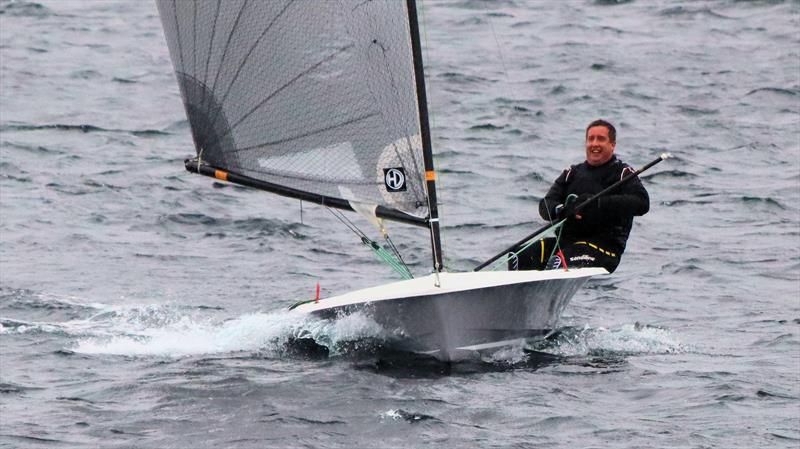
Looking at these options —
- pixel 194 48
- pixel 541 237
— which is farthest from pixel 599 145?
pixel 194 48

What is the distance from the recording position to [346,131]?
9242 millimetres

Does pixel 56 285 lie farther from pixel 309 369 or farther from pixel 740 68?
pixel 740 68

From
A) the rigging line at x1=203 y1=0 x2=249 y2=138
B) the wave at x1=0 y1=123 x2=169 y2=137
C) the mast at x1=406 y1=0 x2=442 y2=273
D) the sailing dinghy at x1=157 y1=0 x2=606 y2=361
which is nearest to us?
the mast at x1=406 y1=0 x2=442 y2=273

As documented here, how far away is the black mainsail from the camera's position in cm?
895

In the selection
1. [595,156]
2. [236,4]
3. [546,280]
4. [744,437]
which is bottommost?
[744,437]

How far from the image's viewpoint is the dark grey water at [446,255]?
800cm

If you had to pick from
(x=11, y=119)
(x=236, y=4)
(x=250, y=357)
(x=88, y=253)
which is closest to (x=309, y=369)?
(x=250, y=357)

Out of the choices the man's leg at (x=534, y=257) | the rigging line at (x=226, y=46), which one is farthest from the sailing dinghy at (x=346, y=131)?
the man's leg at (x=534, y=257)

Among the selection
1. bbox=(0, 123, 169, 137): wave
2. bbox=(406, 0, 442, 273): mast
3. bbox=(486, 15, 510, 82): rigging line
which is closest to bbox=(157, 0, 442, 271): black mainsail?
bbox=(406, 0, 442, 273): mast

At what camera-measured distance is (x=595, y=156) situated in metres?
9.73

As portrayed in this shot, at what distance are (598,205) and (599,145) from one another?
18.0 inches

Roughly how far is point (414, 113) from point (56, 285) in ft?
11.7

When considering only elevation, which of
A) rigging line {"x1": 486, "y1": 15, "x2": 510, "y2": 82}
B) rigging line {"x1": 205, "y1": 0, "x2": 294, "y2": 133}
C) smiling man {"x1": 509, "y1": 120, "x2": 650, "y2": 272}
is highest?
rigging line {"x1": 486, "y1": 15, "x2": 510, "y2": 82}

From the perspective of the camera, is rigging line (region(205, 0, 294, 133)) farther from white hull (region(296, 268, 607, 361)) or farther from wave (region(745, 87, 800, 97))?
wave (region(745, 87, 800, 97))
